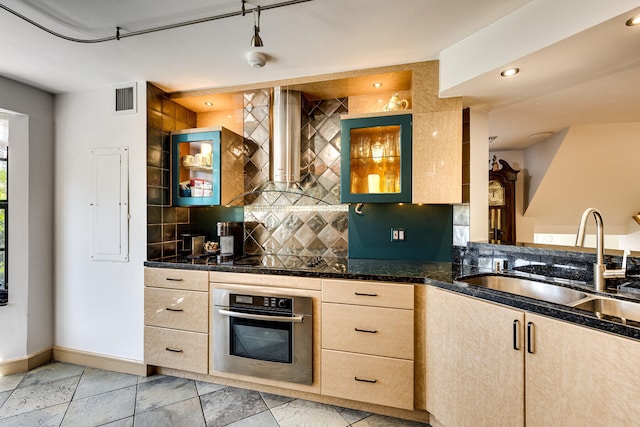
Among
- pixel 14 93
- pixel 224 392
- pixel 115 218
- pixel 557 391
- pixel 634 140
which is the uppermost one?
pixel 14 93

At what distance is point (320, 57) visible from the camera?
2041 mm

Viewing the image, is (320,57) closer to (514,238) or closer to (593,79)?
(593,79)

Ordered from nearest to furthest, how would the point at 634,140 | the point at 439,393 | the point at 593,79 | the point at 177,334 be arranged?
the point at 439,393
the point at 593,79
the point at 177,334
the point at 634,140

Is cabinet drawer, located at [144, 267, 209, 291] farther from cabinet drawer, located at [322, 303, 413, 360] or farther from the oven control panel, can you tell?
cabinet drawer, located at [322, 303, 413, 360]

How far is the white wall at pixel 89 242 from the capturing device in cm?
244

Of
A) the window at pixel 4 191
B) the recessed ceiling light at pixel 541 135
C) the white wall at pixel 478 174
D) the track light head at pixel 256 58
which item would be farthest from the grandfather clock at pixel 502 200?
the window at pixel 4 191

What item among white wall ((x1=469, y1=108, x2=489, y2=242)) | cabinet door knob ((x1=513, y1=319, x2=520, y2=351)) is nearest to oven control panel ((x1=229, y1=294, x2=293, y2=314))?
cabinet door knob ((x1=513, y1=319, x2=520, y2=351))

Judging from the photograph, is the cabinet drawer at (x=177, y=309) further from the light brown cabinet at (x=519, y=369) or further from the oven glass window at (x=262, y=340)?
the light brown cabinet at (x=519, y=369)

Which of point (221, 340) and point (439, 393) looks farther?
point (221, 340)

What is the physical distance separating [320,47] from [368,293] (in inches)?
63.2

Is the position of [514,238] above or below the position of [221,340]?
above

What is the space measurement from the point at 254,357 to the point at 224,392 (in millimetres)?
387

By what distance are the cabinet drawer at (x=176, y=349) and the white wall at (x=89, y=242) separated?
13cm

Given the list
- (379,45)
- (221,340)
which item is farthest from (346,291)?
(379,45)
